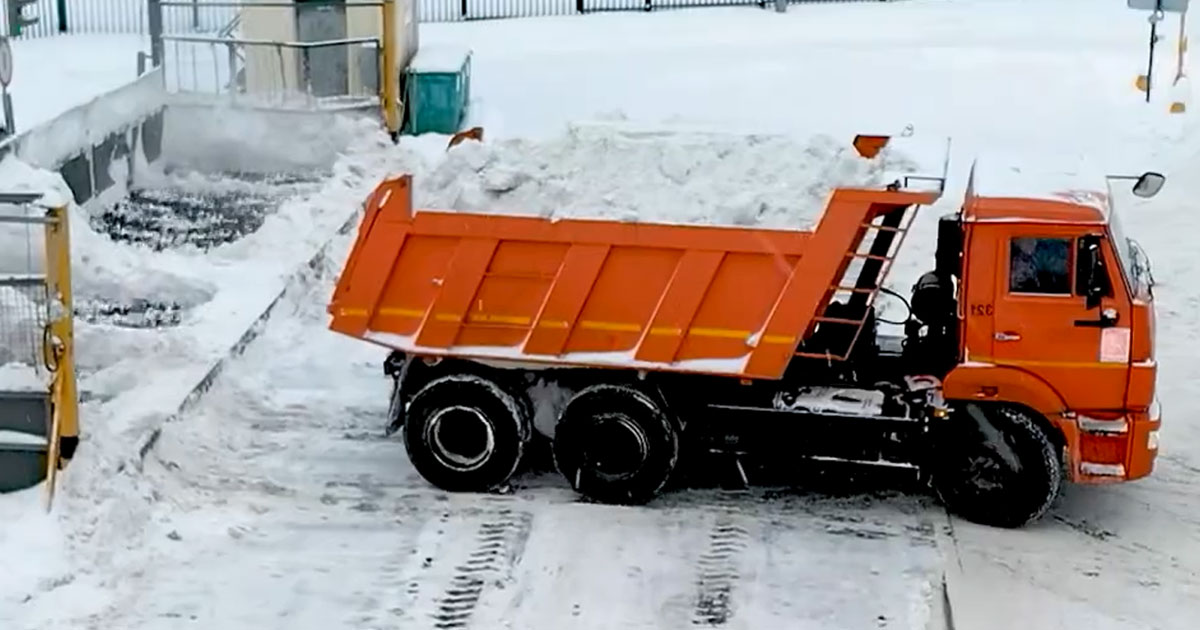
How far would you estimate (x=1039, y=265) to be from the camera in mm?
10773

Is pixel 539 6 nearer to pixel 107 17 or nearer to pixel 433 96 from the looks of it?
pixel 107 17

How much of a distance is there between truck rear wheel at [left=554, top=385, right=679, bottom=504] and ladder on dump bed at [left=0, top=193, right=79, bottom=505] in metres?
2.99

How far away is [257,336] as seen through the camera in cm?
1457

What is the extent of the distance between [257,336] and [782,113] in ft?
34.7

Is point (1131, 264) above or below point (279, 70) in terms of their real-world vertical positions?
above

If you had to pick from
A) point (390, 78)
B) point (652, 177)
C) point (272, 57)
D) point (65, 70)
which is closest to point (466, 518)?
point (652, 177)

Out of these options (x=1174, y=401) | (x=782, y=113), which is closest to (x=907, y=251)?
(x=1174, y=401)

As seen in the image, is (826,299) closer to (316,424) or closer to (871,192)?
(871,192)

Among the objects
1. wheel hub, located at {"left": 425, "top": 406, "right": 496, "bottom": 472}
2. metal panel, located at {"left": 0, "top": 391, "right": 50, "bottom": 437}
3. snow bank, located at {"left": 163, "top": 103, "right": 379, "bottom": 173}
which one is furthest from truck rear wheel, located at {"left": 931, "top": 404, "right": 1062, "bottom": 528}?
snow bank, located at {"left": 163, "top": 103, "right": 379, "bottom": 173}

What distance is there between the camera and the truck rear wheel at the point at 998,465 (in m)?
11.0

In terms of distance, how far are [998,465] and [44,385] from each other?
18.8 ft

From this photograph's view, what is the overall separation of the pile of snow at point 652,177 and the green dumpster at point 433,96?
296 inches

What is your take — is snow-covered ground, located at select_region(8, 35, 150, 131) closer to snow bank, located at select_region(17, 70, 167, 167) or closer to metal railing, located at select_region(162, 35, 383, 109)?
snow bank, located at select_region(17, 70, 167, 167)

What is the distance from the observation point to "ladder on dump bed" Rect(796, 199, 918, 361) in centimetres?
1099
